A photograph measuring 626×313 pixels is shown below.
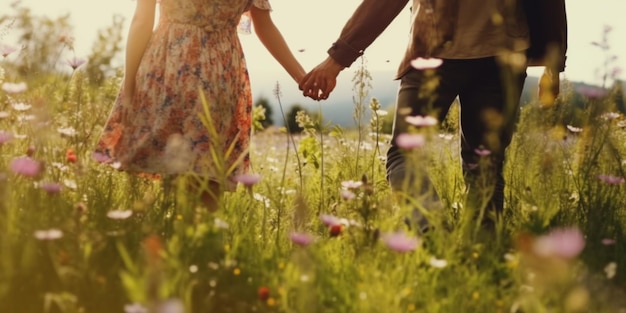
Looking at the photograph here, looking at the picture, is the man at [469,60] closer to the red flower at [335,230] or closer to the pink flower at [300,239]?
the red flower at [335,230]

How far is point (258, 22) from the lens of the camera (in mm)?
3740

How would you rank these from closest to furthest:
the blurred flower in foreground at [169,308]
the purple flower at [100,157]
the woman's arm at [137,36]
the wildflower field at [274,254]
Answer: the blurred flower in foreground at [169,308] < the wildflower field at [274,254] < the purple flower at [100,157] < the woman's arm at [137,36]

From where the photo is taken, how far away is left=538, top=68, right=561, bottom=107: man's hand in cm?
338

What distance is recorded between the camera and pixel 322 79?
11.4 ft

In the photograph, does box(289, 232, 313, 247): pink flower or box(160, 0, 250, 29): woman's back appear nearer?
box(289, 232, 313, 247): pink flower

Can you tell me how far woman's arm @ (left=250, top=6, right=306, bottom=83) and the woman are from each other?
0.18 m

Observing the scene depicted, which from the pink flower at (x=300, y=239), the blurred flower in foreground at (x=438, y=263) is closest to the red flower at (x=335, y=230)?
the pink flower at (x=300, y=239)

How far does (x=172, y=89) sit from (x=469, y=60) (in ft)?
4.18

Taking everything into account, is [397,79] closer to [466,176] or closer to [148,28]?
[466,176]

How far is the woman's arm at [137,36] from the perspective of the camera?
3.36 meters

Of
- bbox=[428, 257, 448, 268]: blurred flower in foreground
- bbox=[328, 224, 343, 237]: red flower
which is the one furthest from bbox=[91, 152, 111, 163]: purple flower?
bbox=[428, 257, 448, 268]: blurred flower in foreground

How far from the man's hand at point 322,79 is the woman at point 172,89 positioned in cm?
37

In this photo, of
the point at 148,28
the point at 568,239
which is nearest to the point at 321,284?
the point at 568,239

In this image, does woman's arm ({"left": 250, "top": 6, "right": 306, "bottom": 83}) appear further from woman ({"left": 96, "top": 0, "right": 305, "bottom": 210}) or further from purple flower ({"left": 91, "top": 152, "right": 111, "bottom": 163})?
purple flower ({"left": 91, "top": 152, "right": 111, "bottom": 163})
